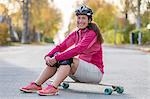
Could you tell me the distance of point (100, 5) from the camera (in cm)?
8175

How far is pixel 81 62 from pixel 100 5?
74238 mm

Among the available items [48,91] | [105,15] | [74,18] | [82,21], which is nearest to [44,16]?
[105,15]

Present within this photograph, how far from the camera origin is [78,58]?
26.3 ft

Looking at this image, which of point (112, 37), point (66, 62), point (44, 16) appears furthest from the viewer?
point (44, 16)

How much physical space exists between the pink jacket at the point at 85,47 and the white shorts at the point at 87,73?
0.12 metres

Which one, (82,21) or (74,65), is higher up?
(82,21)

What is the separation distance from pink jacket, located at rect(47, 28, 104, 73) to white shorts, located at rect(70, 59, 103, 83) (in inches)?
4.6

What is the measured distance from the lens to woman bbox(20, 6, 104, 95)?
765cm

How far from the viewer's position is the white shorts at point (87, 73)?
314 inches

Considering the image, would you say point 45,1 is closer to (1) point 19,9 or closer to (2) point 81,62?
(1) point 19,9

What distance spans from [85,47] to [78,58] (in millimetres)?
224

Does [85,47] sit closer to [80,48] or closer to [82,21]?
[80,48]

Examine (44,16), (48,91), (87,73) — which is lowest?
(44,16)

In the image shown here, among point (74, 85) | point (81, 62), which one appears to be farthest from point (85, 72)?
point (74, 85)
